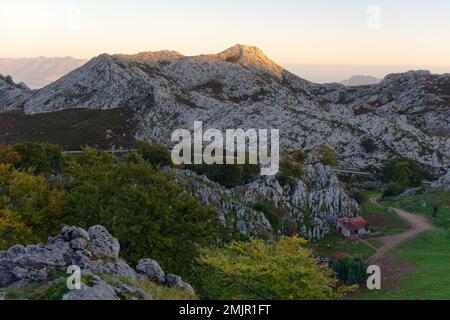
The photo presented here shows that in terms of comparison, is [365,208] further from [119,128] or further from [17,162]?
[119,128]

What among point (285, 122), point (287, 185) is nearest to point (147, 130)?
point (285, 122)

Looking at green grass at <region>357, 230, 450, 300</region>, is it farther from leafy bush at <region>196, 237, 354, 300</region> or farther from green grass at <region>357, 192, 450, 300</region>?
leafy bush at <region>196, 237, 354, 300</region>

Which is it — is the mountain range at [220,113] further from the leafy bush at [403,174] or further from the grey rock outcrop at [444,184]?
the grey rock outcrop at [444,184]

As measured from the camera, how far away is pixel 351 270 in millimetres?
43406

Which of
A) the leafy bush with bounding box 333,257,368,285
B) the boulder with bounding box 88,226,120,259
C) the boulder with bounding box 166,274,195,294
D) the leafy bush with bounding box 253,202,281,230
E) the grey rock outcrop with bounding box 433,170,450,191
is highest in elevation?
the boulder with bounding box 88,226,120,259

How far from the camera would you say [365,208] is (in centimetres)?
7044

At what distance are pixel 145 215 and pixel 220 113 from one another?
11534 cm

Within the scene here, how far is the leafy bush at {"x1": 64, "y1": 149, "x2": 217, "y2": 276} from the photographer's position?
34.9 metres

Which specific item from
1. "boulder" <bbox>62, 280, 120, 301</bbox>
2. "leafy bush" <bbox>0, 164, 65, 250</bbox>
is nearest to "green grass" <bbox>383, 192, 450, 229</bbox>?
"leafy bush" <bbox>0, 164, 65, 250</bbox>

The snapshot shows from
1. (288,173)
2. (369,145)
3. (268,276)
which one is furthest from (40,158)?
(369,145)

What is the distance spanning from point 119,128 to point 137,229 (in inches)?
4699

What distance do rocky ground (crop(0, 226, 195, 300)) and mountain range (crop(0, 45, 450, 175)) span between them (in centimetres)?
9724

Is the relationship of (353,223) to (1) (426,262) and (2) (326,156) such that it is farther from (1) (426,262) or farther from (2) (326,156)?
(2) (326,156)

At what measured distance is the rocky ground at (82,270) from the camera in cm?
1858
